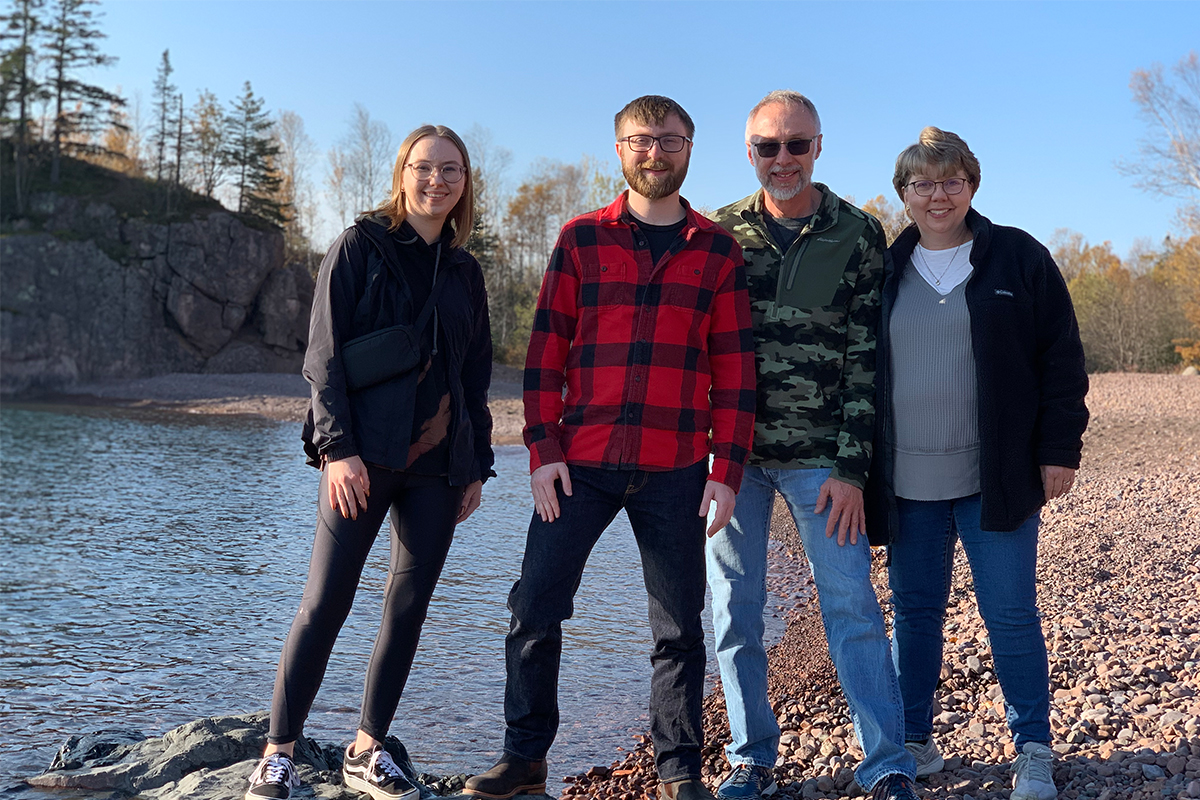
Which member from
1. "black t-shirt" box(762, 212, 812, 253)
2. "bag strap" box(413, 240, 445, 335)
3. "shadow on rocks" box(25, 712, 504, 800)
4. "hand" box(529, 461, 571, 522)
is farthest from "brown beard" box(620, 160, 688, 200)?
"shadow on rocks" box(25, 712, 504, 800)

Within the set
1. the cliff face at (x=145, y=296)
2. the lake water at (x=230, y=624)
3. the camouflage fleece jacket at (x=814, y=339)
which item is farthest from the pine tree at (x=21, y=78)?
the camouflage fleece jacket at (x=814, y=339)

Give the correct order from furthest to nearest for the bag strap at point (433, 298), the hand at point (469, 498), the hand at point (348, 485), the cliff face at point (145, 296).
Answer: the cliff face at point (145, 296), the hand at point (469, 498), the bag strap at point (433, 298), the hand at point (348, 485)

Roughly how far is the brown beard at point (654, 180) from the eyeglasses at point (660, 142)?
1.8 inches

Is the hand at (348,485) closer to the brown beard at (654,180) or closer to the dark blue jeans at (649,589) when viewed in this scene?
the dark blue jeans at (649,589)

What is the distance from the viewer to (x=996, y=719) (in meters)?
4.13

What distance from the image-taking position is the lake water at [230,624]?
518 centimetres

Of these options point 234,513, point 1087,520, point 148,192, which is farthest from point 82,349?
point 1087,520

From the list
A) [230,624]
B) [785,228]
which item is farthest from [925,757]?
[230,624]

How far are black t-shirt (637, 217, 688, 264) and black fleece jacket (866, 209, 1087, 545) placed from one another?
774 mm

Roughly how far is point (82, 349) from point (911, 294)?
3772 cm

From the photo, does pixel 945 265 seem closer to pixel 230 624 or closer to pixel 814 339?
pixel 814 339

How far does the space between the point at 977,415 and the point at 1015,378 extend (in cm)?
17

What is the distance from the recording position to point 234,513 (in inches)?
489

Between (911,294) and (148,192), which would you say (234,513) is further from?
(148,192)
